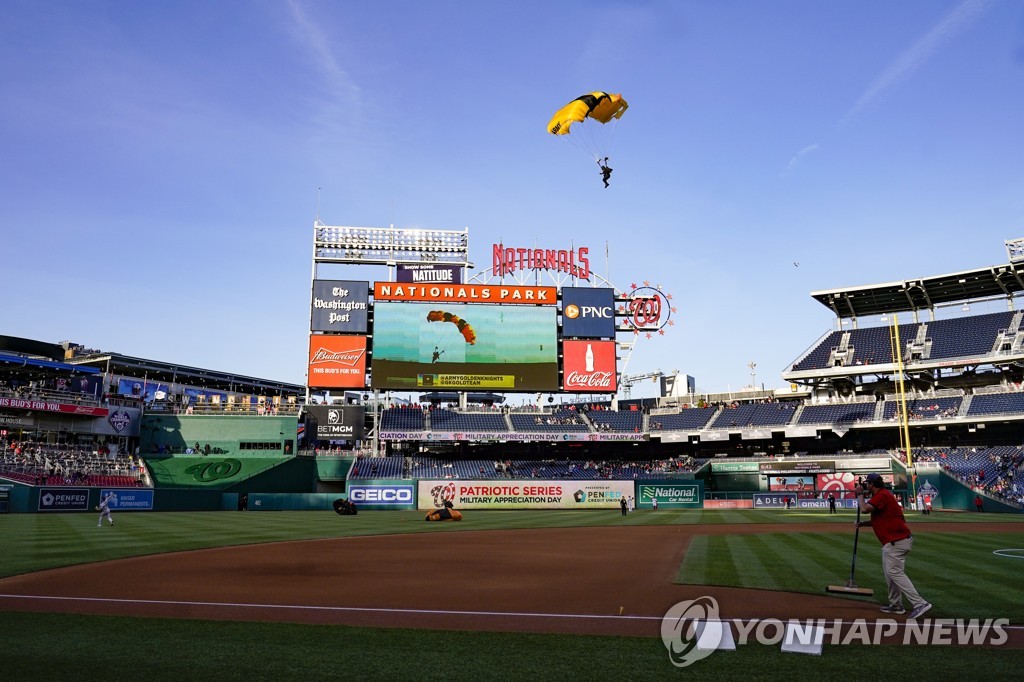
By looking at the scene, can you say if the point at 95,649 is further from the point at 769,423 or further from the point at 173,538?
the point at 769,423

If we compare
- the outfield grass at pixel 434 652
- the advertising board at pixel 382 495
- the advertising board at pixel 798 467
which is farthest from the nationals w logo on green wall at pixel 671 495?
the outfield grass at pixel 434 652

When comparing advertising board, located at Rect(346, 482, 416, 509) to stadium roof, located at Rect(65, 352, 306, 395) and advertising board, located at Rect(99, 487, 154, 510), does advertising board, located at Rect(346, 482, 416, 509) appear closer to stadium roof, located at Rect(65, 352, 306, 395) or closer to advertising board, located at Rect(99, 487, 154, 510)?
advertising board, located at Rect(99, 487, 154, 510)

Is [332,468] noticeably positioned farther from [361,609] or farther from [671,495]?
[361,609]

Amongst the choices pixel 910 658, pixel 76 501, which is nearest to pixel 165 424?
pixel 76 501

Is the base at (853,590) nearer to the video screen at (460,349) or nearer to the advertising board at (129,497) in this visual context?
the advertising board at (129,497)

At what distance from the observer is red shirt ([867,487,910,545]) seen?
983cm

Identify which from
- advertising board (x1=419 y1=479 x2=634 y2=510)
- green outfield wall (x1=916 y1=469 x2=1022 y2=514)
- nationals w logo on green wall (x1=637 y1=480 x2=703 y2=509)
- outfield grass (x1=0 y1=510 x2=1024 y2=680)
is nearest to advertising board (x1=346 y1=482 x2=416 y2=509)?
advertising board (x1=419 y1=479 x2=634 y2=510)

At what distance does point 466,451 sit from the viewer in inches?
2589

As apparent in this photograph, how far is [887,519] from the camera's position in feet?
32.8

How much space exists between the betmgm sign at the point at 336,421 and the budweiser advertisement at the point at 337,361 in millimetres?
2014

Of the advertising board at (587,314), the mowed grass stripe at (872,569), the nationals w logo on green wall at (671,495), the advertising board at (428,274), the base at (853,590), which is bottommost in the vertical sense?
the nationals w logo on green wall at (671,495)

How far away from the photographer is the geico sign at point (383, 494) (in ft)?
161


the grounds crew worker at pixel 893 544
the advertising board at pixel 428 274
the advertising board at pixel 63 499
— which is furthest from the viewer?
the advertising board at pixel 428 274

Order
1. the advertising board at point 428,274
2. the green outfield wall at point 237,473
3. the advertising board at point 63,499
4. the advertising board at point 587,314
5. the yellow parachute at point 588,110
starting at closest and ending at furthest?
the yellow parachute at point 588,110, the advertising board at point 63,499, the green outfield wall at point 237,473, the advertising board at point 587,314, the advertising board at point 428,274
